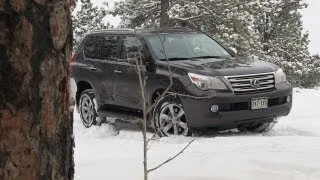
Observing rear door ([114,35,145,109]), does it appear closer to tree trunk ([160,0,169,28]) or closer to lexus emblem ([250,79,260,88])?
lexus emblem ([250,79,260,88])

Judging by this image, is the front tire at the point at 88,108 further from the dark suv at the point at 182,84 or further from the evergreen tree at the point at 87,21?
the evergreen tree at the point at 87,21

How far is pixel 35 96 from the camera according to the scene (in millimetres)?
1913

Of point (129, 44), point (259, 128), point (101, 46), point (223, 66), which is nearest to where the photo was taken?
point (223, 66)

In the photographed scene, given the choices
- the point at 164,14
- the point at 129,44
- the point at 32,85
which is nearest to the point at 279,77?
the point at 129,44

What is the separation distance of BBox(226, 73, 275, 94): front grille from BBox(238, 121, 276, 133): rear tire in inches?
26.6


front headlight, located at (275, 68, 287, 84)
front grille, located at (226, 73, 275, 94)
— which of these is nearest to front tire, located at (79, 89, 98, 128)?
front grille, located at (226, 73, 275, 94)

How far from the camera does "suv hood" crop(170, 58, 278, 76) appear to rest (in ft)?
25.9

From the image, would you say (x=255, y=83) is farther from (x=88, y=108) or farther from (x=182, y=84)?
(x=88, y=108)

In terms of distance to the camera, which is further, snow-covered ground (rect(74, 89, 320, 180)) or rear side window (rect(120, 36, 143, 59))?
rear side window (rect(120, 36, 143, 59))

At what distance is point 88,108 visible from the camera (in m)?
9.98

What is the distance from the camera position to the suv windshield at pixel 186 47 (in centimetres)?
870

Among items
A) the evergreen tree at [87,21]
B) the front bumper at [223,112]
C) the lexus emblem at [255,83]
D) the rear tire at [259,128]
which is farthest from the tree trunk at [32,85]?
the evergreen tree at [87,21]

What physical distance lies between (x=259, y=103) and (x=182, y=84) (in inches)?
42.2

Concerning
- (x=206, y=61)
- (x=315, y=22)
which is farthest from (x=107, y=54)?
(x=315, y=22)
